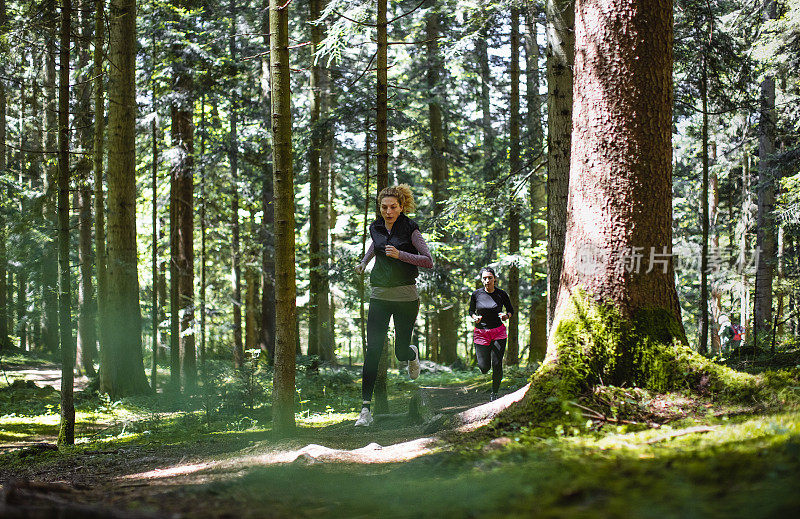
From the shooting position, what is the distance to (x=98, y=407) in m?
12.1

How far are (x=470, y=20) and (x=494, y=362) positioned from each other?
7.10 meters

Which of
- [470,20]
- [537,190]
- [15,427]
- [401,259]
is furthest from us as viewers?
[537,190]

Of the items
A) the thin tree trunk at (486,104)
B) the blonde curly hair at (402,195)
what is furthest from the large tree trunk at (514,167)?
the blonde curly hair at (402,195)

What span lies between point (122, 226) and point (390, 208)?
8.72 m

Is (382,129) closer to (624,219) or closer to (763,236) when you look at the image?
(624,219)

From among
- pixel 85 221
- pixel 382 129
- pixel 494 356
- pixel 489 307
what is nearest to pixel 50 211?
pixel 85 221

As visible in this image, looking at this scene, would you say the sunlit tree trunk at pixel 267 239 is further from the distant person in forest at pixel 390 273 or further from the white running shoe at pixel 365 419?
the distant person in forest at pixel 390 273

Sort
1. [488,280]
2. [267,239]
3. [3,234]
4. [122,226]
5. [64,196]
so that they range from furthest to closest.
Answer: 1. [267,239]
2. [3,234]
3. [122,226]
4. [488,280]
5. [64,196]

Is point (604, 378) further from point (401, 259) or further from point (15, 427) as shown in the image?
point (15, 427)

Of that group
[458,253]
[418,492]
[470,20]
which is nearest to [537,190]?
[458,253]

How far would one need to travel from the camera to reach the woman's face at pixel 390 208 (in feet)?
21.5

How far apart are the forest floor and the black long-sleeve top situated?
119 inches

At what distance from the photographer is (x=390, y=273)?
655 centimetres

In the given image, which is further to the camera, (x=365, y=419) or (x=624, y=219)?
(x=365, y=419)
